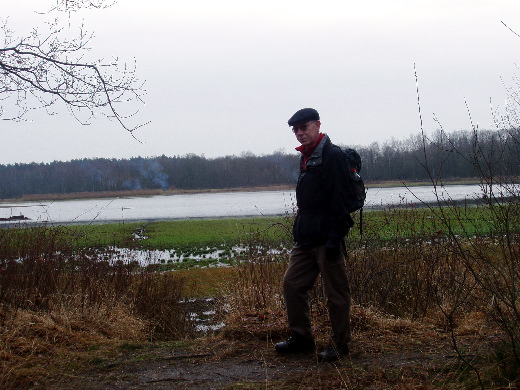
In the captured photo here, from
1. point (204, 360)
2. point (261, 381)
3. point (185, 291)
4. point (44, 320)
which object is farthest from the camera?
point (185, 291)

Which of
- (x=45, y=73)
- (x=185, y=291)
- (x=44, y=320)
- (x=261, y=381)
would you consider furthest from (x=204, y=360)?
(x=185, y=291)

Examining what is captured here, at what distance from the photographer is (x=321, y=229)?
16.3 ft

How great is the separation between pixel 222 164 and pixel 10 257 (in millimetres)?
135861

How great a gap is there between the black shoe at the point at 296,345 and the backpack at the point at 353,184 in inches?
53.1

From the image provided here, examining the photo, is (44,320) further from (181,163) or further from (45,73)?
(181,163)

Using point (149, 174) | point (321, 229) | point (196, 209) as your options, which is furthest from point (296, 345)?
point (149, 174)

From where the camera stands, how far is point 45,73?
6.61 metres

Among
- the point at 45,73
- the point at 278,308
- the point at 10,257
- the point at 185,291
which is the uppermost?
the point at 45,73

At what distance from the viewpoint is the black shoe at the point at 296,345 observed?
5.34 metres

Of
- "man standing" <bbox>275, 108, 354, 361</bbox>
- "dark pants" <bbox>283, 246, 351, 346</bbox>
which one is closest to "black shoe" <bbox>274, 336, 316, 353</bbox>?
"dark pants" <bbox>283, 246, 351, 346</bbox>

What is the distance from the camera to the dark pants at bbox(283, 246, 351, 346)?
5.03 m

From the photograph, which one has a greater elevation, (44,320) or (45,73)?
(45,73)

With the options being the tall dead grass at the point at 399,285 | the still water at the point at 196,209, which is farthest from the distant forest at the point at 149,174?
the tall dead grass at the point at 399,285

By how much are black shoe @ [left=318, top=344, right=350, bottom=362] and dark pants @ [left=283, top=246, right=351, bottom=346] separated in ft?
0.17
